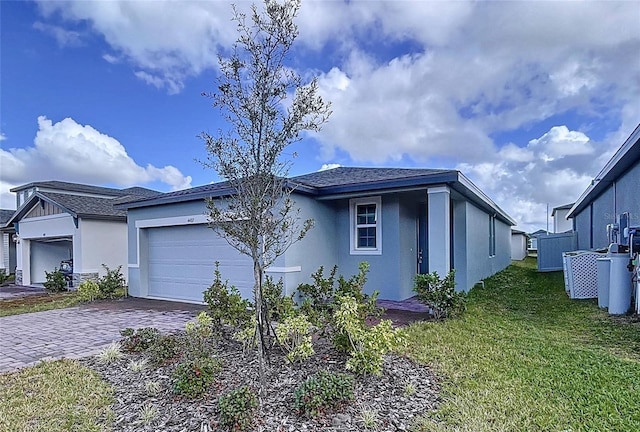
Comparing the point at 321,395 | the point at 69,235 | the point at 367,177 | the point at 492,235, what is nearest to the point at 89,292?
the point at 69,235

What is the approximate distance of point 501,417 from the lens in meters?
3.20

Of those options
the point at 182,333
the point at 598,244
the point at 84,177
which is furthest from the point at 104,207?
the point at 598,244

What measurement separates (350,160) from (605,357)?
1091 cm

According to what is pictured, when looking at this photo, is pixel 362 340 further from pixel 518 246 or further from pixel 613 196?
pixel 518 246

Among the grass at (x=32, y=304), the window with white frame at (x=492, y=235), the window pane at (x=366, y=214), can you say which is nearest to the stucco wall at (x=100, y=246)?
the grass at (x=32, y=304)

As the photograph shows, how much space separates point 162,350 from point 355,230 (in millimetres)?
5766

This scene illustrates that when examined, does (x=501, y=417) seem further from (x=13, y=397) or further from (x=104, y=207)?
(x=104, y=207)

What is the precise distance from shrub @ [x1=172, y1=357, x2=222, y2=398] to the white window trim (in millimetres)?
5905

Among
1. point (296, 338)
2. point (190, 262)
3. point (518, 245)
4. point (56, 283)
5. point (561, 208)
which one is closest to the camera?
point (296, 338)

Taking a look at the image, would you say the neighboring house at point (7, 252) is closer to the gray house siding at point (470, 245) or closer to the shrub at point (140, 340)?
the shrub at point (140, 340)

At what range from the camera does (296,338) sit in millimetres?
4539

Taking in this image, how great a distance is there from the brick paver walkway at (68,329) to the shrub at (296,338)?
2.94 meters

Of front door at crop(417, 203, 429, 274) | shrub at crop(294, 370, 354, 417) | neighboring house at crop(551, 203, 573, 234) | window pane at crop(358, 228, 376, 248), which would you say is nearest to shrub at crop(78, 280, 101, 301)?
window pane at crop(358, 228, 376, 248)

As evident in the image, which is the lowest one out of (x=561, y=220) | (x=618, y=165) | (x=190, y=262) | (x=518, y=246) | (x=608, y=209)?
(x=518, y=246)
